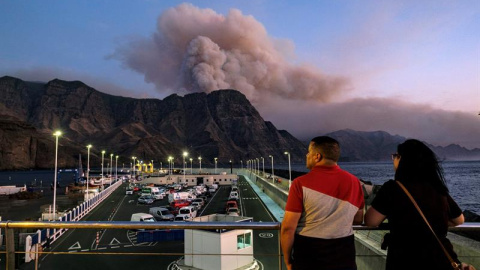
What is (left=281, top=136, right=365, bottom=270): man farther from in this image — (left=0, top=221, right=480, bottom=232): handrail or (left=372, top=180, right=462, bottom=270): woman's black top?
(left=0, top=221, right=480, bottom=232): handrail

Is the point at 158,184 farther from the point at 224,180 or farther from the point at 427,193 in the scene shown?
the point at 427,193

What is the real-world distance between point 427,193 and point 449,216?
1.72 ft

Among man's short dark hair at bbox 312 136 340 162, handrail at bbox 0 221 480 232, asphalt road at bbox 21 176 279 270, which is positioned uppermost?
man's short dark hair at bbox 312 136 340 162

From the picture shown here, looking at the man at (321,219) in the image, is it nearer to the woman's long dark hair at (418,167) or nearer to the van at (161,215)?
the woman's long dark hair at (418,167)

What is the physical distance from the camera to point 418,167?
9.80 ft

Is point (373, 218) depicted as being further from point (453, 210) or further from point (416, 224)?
point (453, 210)

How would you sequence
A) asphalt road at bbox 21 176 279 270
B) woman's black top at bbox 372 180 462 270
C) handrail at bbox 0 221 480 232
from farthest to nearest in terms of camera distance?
asphalt road at bbox 21 176 279 270 → handrail at bbox 0 221 480 232 → woman's black top at bbox 372 180 462 270

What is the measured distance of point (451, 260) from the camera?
Result: 2.83 metres

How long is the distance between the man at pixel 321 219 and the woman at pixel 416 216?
270 millimetres

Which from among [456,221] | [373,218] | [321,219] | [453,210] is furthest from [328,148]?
[456,221]

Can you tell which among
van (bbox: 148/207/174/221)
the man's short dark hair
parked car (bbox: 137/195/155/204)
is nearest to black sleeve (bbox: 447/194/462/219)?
the man's short dark hair

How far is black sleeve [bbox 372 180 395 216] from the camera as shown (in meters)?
2.88

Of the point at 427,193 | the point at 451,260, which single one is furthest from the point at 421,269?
the point at 427,193

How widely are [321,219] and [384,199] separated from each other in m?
0.55
